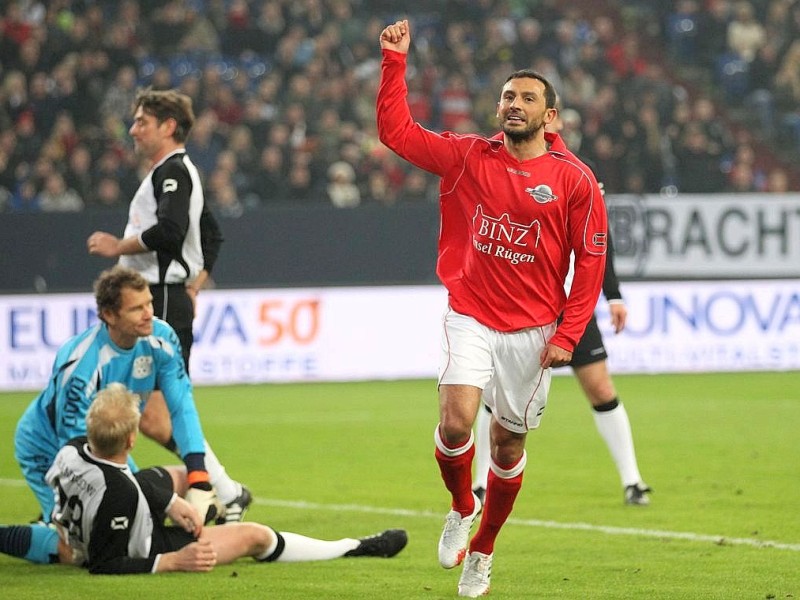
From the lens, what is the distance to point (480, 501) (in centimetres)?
798

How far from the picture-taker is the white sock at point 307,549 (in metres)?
6.42

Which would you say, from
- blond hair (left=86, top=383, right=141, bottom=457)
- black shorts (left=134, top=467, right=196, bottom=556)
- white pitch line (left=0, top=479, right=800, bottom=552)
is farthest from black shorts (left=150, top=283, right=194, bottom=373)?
blond hair (left=86, top=383, right=141, bottom=457)

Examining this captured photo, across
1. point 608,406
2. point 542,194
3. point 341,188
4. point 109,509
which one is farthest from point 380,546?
point 341,188

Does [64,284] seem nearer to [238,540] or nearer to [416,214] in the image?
[416,214]

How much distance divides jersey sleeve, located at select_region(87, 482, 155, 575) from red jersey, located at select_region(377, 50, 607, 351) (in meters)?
1.49

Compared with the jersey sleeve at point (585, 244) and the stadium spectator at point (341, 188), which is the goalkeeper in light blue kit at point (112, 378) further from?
the stadium spectator at point (341, 188)

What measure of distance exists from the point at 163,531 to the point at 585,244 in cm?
207

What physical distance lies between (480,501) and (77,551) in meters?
2.50

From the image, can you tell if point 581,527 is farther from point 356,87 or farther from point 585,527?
point 356,87

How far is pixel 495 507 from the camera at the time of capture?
230 inches

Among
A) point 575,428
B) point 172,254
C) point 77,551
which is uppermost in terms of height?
point 172,254

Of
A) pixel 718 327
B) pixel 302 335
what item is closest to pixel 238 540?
pixel 302 335

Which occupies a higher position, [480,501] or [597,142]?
[597,142]

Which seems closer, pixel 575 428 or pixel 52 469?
pixel 52 469
